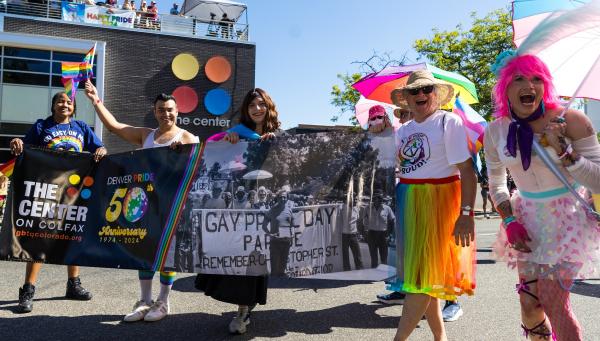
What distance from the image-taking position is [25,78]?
18328 mm

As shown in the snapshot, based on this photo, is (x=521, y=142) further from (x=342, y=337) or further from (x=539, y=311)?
(x=342, y=337)

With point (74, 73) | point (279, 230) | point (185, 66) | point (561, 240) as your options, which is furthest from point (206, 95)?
point (561, 240)

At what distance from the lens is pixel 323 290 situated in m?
5.00

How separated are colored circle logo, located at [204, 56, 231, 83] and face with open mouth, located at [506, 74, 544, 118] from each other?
776 inches

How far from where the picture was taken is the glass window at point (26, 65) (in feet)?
59.3

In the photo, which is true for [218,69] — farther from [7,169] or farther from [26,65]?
[7,169]

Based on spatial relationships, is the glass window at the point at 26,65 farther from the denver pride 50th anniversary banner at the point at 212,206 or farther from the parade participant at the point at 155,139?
the denver pride 50th anniversary banner at the point at 212,206

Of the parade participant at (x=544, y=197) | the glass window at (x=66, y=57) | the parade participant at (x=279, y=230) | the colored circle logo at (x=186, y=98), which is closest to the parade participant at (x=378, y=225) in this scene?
the parade participant at (x=279, y=230)

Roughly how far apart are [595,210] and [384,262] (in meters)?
1.31

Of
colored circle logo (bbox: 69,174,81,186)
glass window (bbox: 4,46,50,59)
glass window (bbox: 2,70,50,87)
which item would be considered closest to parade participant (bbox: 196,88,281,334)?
colored circle logo (bbox: 69,174,81,186)

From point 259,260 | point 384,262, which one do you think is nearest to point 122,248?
point 259,260

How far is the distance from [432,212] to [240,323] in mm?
1692

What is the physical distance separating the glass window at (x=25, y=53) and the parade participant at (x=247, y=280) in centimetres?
1828

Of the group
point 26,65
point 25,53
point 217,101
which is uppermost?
point 25,53
